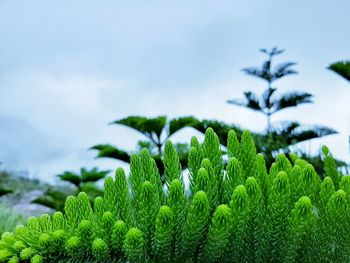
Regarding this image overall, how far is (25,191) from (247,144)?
1723 centimetres

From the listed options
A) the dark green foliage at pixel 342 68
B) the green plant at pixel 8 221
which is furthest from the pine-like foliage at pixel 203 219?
the dark green foliage at pixel 342 68

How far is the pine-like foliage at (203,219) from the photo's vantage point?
3107 mm

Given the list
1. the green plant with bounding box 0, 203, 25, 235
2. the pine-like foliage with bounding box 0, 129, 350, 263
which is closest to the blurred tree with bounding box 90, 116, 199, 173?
the green plant with bounding box 0, 203, 25, 235

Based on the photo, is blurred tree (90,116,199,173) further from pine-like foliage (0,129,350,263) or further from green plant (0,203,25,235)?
pine-like foliage (0,129,350,263)

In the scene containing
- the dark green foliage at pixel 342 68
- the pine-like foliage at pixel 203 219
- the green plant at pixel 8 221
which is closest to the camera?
the pine-like foliage at pixel 203 219

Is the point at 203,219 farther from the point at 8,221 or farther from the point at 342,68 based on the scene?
the point at 342,68

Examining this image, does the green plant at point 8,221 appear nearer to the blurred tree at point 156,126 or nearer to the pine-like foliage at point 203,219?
the blurred tree at point 156,126

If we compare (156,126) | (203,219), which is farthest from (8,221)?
(203,219)

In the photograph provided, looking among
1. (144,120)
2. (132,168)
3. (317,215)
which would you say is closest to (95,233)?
(132,168)

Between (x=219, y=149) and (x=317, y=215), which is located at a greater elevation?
(x=219, y=149)

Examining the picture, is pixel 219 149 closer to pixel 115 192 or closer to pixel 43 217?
pixel 115 192

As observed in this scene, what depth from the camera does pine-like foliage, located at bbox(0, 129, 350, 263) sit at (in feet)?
10.2

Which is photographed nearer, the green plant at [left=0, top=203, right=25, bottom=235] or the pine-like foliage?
the pine-like foliage

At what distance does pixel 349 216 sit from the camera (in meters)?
3.20
